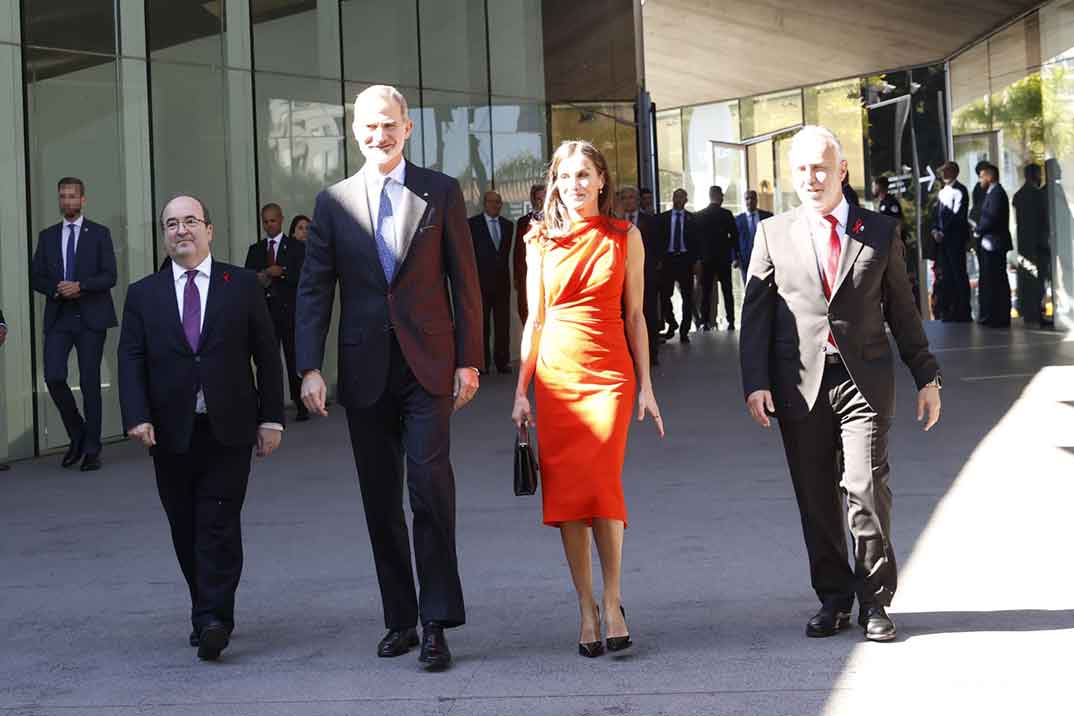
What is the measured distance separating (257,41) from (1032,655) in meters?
12.0

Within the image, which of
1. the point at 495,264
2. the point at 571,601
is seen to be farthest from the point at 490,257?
the point at 571,601

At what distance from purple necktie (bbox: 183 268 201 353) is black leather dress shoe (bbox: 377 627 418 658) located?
4.16 ft

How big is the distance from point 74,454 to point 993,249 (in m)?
14.0

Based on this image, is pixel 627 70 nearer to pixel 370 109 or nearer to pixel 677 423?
pixel 677 423

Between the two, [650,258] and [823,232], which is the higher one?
[650,258]

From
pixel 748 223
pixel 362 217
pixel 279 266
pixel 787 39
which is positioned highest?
pixel 787 39

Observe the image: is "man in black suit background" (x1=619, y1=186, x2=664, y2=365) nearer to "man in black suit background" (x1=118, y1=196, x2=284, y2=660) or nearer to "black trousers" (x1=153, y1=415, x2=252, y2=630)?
"man in black suit background" (x1=118, y1=196, x2=284, y2=660)

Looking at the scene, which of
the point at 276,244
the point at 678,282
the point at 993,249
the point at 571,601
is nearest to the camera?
the point at 571,601

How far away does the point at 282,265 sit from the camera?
46.1 ft

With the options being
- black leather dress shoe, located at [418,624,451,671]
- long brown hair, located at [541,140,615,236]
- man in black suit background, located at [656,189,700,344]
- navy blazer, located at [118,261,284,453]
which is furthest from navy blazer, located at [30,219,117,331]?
man in black suit background, located at [656,189,700,344]

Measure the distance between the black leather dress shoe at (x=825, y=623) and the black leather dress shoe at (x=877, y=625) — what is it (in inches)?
4.1

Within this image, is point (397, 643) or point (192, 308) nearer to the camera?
point (397, 643)

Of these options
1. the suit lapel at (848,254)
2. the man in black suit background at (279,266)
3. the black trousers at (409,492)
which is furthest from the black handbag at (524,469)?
the man in black suit background at (279,266)

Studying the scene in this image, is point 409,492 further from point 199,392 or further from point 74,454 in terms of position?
point 74,454
